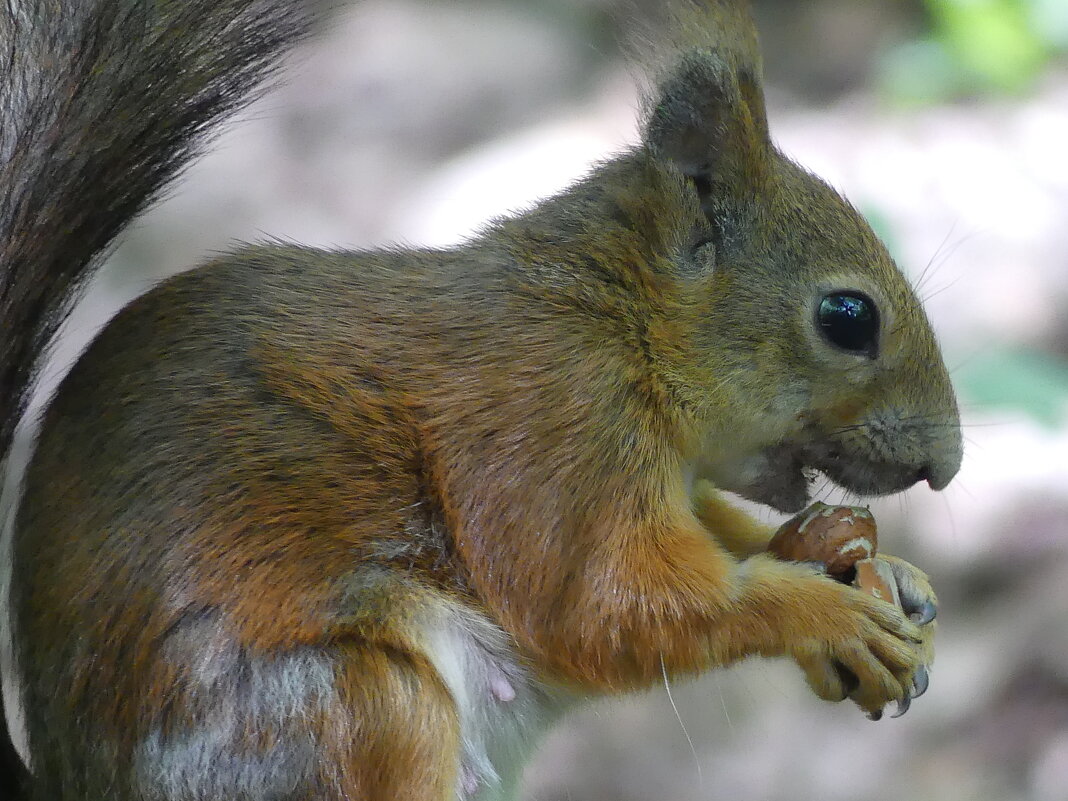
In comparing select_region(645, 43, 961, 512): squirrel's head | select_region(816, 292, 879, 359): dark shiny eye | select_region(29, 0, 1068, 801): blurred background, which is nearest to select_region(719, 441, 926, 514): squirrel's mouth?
select_region(645, 43, 961, 512): squirrel's head

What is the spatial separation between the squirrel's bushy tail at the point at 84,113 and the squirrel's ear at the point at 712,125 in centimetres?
37

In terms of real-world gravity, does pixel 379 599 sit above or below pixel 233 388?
below

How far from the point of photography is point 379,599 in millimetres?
1027

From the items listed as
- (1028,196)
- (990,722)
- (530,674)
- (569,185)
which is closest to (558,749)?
(990,722)

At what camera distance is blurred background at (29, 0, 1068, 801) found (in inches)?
85.5

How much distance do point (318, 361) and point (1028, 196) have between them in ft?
7.84

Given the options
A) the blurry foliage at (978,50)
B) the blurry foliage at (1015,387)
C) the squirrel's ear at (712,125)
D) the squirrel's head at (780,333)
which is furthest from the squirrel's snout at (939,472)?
the blurry foliage at (978,50)

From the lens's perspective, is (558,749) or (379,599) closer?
(379,599)

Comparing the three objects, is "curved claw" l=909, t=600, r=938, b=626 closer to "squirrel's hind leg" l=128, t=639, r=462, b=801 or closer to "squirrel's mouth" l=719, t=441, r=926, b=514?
"squirrel's mouth" l=719, t=441, r=926, b=514

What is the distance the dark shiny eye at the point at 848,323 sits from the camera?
117cm

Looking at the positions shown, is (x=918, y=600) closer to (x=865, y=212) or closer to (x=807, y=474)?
(x=807, y=474)

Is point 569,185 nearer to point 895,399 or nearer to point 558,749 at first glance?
point 895,399

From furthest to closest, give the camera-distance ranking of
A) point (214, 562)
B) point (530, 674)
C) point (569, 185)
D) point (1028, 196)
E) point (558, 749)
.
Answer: point (1028, 196)
point (558, 749)
point (569, 185)
point (530, 674)
point (214, 562)

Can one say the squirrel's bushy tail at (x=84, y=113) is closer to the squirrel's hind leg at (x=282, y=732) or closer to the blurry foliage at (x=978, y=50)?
the squirrel's hind leg at (x=282, y=732)
